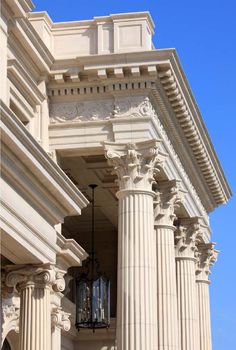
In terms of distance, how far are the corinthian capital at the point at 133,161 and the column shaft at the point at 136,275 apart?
0.38 meters

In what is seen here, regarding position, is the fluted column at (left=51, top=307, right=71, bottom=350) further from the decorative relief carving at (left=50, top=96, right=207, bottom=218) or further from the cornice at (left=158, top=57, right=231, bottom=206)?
the cornice at (left=158, top=57, right=231, bottom=206)

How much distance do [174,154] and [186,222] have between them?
16.6ft

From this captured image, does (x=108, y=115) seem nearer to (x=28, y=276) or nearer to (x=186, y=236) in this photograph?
(x=186, y=236)

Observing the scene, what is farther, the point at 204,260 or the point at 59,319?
the point at 204,260

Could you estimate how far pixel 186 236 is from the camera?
41.5 metres

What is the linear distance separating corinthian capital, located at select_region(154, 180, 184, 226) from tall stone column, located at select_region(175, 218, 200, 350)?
4677 mm

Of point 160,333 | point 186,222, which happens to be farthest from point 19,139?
point 186,222

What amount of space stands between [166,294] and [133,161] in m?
5.74

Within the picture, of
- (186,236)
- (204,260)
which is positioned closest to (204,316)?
(204,260)

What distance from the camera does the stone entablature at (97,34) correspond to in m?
33.3

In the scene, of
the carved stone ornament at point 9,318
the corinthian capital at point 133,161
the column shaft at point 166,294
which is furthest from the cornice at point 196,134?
the carved stone ornament at point 9,318

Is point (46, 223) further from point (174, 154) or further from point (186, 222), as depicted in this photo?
point (186, 222)

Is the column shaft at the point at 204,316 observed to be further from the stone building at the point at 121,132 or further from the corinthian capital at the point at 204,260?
the stone building at the point at 121,132

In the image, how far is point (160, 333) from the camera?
115 feet
